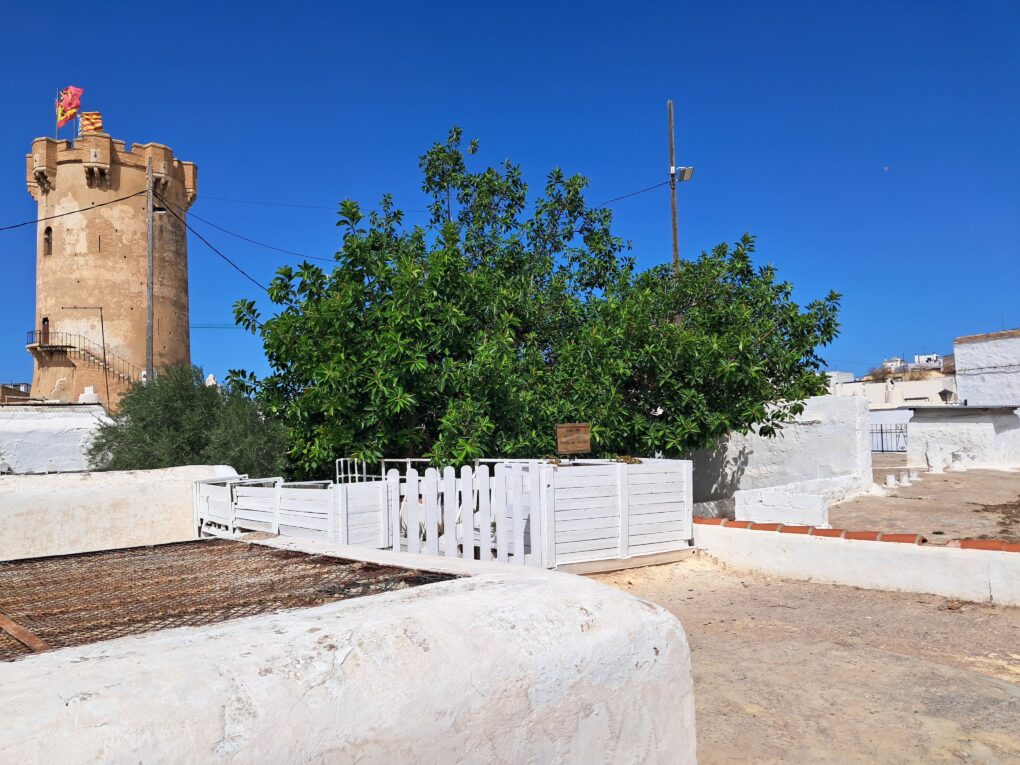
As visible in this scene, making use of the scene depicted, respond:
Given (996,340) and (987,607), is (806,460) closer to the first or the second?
(987,607)

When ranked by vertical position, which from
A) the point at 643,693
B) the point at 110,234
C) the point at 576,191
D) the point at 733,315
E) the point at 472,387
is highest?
the point at 110,234

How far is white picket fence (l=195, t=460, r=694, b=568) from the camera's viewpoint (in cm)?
765

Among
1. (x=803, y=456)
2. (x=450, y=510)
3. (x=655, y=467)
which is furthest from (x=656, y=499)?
(x=803, y=456)

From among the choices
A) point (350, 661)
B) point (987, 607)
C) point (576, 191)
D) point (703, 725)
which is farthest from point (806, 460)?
point (350, 661)

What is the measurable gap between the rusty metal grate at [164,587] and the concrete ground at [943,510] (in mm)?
6725

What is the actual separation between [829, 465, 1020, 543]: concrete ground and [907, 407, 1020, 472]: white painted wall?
159 inches

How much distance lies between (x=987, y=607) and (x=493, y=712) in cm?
648

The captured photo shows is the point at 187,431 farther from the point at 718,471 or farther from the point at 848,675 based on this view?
the point at 848,675

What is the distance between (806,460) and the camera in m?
15.3

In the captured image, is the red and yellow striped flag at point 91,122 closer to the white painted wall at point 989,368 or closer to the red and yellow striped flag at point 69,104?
the red and yellow striped flag at point 69,104

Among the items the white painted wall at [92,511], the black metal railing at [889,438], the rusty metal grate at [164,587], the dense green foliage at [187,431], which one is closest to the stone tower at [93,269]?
the dense green foliage at [187,431]

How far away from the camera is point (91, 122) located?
32.0m

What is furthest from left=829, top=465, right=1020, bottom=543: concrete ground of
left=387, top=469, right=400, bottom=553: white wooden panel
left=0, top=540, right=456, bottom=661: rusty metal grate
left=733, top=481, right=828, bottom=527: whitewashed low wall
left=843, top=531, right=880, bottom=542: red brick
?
left=0, top=540, right=456, bottom=661: rusty metal grate

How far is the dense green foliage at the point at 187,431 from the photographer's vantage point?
1241cm
